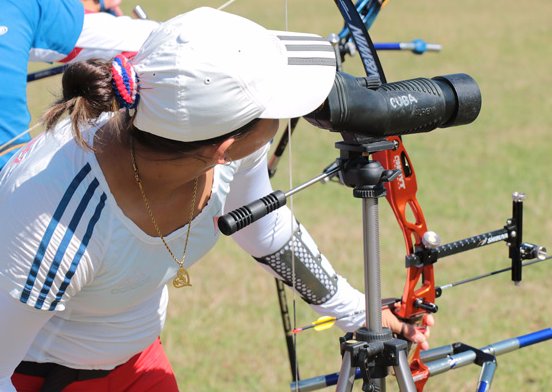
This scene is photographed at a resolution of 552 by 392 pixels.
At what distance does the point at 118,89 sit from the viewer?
66.4 inches

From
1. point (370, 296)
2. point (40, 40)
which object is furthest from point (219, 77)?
point (40, 40)

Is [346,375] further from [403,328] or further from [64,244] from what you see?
[64,244]

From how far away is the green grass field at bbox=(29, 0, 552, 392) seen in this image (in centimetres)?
368

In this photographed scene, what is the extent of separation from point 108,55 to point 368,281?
1.63 m

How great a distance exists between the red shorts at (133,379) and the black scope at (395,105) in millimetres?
Result: 800

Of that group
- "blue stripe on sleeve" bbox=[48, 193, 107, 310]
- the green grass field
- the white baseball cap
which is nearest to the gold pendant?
"blue stripe on sleeve" bbox=[48, 193, 107, 310]

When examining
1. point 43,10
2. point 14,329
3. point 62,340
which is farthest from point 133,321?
point 43,10

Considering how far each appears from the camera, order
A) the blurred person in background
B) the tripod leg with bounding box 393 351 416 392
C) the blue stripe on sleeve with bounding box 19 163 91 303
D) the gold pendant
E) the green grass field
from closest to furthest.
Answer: the blue stripe on sleeve with bounding box 19 163 91 303, the tripod leg with bounding box 393 351 416 392, the gold pendant, the blurred person in background, the green grass field

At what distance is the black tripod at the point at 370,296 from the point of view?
1.76 metres

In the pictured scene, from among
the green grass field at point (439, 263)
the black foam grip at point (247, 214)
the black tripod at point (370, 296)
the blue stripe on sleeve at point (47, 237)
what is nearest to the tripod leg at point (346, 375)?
the black tripod at point (370, 296)

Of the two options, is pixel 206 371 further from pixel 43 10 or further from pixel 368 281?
pixel 368 281

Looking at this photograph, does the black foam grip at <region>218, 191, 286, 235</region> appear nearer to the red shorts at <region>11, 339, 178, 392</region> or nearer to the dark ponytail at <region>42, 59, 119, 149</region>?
the dark ponytail at <region>42, 59, 119, 149</region>

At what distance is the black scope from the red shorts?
80cm

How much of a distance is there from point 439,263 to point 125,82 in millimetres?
3392
